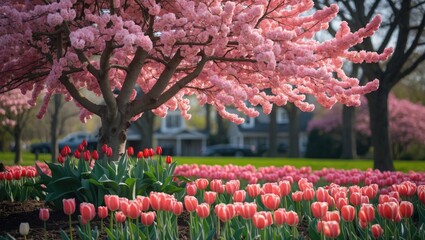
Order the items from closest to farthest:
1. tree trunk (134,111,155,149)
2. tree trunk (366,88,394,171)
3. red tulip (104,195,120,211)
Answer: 1. red tulip (104,195,120,211)
2. tree trunk (366,88,394,171)
3. tree trunk (134,111,155,149)

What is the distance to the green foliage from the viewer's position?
574cm

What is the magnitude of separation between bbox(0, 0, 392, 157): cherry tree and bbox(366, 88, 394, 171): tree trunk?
6337 mm

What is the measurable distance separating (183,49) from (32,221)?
286 centimetres

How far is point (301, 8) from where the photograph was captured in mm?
7402

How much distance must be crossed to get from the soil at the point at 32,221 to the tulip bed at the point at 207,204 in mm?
81

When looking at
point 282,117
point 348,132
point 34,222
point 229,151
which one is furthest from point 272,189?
point 282,117

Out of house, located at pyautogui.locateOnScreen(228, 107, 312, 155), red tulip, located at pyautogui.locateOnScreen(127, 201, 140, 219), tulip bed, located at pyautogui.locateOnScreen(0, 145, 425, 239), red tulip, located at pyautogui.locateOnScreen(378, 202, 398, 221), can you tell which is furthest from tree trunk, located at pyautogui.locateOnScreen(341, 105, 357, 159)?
red tulip, located at pyautogui.locateOnScreen(127, 201, 140, 219)

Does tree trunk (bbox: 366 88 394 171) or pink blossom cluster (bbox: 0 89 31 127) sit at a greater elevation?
pink blossom cluster (bbox: 0 89 31 127)

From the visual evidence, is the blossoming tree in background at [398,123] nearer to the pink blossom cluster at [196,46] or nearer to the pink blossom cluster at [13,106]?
the pink blossom cluster at [13,106]

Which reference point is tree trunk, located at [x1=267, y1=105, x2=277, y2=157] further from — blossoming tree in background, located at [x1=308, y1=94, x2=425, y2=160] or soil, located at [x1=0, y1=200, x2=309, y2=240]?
soil, located at [x1=0, y1=200, x2=309, y2=240]

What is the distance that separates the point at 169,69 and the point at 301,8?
2.02m

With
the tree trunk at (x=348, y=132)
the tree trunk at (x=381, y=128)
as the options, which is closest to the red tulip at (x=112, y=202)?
the tree trunk at (x=381, y=128)

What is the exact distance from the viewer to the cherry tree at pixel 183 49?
6.37 meters

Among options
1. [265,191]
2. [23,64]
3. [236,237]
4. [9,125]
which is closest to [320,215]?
[236,237]
